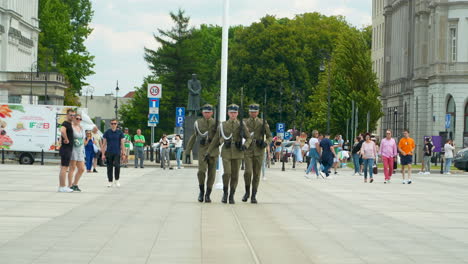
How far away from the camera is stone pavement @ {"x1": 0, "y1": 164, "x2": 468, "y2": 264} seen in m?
13.1

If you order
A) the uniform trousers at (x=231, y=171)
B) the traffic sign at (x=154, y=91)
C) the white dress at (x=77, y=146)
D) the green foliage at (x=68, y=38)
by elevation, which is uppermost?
the green foliage at (x=68, y=38)

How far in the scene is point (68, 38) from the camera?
324ft

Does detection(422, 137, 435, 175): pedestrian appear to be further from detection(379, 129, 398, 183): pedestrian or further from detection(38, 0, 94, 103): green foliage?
detection(38, 0, 94, 103): green foliage

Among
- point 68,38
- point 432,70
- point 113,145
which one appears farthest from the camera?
point 68,38

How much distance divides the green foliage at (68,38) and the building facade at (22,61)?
1.28m

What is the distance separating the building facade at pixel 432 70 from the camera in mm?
75250

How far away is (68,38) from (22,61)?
813 cm

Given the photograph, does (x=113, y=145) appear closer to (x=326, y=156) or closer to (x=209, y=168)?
(x=209, y=168)

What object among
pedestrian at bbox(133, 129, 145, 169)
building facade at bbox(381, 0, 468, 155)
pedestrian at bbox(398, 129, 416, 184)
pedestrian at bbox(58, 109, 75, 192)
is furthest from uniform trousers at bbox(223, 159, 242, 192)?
building facade at bbox(381, 0, 468, 155)

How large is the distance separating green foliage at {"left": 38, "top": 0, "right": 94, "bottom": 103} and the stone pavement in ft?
238

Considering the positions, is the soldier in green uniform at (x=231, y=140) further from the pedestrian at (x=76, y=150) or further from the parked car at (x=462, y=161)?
the parked car at (x=462, y=161)

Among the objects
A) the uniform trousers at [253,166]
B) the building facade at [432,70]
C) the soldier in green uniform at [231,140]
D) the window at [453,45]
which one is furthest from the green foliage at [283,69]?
the soldier in green uniform at [231,140]

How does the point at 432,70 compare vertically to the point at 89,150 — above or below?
above

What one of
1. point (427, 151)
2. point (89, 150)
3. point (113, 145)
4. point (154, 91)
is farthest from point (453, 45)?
point (113, 145)
